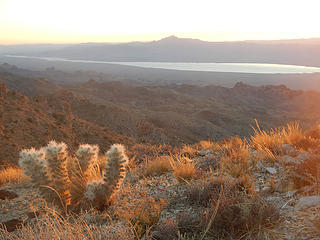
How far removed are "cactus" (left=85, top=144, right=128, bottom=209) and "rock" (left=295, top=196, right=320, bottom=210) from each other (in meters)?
2.35

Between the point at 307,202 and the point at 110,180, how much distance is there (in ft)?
8.64

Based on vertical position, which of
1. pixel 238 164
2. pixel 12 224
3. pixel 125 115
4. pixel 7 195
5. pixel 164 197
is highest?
pixel 238 164

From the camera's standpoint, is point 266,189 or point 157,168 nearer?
point 266,189

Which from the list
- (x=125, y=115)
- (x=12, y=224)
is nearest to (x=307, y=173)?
(x=12, y=224)

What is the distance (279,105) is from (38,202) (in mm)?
70956

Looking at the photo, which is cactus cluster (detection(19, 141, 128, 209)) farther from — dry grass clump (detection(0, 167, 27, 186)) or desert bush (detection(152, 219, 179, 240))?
dry grass clump (detection(0, 167, 27, 186))

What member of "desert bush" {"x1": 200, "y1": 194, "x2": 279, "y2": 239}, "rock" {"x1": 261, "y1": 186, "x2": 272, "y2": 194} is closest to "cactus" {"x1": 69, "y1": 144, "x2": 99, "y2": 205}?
"desert bush" {"x1": 200, "y1": 194, "x2": 279, "y2": 239}

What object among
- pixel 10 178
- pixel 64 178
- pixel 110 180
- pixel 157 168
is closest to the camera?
pixel 64 178

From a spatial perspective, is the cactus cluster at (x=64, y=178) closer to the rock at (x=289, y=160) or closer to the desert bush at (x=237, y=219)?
the desert bush at (x=237, y=219)

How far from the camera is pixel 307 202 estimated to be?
331cm

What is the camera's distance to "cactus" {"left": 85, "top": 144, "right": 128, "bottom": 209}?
156 inches

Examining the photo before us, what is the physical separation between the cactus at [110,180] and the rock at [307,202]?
2.35 meters

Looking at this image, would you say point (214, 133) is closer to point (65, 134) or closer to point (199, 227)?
point (65, 134)

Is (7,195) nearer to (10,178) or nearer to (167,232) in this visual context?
(10,178)
